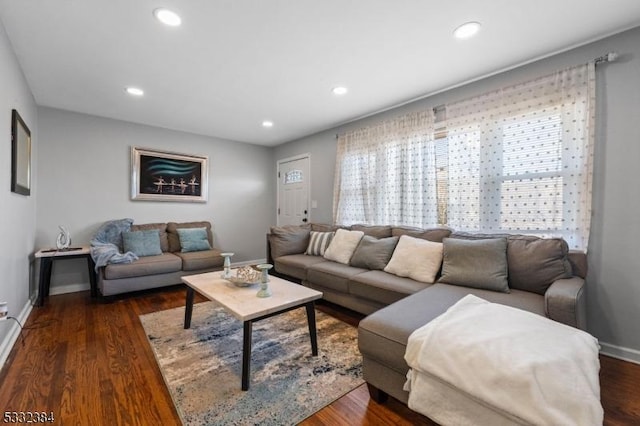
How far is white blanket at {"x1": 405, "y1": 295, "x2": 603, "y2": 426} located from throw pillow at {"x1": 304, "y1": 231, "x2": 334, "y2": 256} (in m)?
2.25

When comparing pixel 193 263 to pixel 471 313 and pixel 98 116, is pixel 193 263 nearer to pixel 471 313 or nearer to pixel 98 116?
pixel 98 116

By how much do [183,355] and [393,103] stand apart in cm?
331

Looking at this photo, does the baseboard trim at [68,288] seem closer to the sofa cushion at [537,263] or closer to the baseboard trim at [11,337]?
the baseboard trim at [11,337]

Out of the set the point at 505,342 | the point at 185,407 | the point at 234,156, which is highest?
the point at 234,156

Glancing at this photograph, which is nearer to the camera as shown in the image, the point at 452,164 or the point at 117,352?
the point at 117,352

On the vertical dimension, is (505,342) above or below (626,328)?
above

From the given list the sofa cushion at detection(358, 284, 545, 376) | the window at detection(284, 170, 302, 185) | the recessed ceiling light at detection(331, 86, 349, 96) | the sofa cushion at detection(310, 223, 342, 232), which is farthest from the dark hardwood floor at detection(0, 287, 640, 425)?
the window at detection(284, 170, 302, 185)

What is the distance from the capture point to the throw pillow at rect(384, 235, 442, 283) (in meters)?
2.40

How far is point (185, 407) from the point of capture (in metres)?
1.48

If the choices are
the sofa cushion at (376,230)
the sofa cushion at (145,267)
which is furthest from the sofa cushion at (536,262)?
the sofa cushion at (145,267)

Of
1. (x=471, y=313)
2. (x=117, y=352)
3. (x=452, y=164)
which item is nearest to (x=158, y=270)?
(x=117, y=352)

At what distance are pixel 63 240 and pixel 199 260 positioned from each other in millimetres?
1582

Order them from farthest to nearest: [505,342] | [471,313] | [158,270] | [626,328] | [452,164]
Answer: [158,270]
[452,164]
[626,328]
[471,313]
[505,342]

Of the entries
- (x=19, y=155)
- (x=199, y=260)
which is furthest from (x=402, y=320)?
(x=19, y=155)
